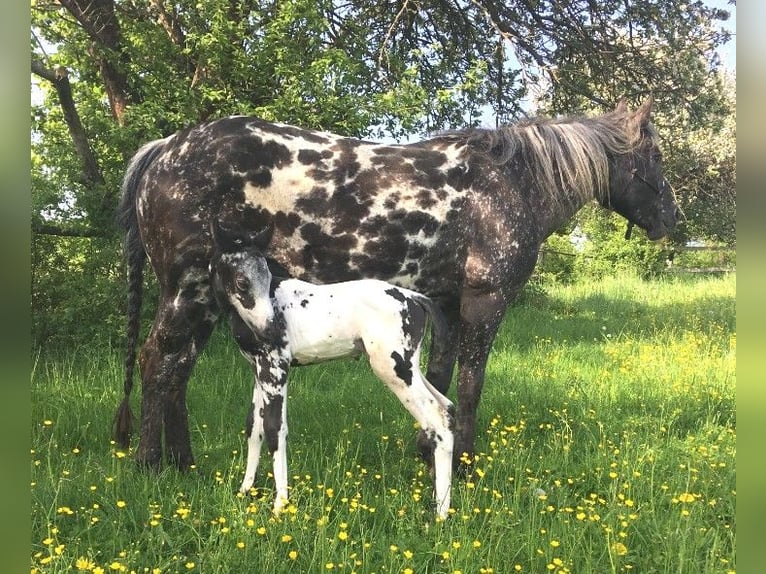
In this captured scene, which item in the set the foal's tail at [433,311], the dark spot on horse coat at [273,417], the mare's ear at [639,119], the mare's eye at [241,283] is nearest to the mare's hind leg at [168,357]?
the mare's eye at [241,283]

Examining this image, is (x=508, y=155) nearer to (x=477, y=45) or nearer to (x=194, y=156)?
(x=194, y=156)

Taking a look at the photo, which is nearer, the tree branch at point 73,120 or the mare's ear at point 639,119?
the mare's ear at point 639,119

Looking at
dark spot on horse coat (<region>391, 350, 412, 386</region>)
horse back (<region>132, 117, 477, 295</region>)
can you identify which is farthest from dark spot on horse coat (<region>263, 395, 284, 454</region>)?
horse back (<region>132, 117, 477, 295</region>)

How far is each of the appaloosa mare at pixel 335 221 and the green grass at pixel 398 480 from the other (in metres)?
0.50

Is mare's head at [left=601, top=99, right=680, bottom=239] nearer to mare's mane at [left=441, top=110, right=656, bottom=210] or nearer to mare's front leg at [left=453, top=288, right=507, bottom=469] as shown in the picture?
mare's mane at [left=441, top=110, right=656, bottom=210]

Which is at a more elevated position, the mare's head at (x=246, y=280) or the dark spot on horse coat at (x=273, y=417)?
the mare's head at (x=246, y=280)

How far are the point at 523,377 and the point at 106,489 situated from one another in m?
4.22

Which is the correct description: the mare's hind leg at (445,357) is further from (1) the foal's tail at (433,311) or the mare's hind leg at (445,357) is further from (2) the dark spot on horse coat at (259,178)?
(2) the dark spot on horse coat at (259,178)

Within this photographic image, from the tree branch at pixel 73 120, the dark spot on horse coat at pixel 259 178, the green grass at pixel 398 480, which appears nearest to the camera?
the green grass at pixel 398 480

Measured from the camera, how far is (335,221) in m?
3.54

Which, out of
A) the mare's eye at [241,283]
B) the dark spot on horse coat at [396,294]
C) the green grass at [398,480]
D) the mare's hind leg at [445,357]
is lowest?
the green grass at [398,480]

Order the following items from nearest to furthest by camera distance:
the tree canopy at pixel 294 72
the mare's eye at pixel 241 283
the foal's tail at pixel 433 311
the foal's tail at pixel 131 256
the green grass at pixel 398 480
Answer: the green grass at pixel 398 480 < the mare's eye at pixel 241 283 < the foal's tail at pixel 433 311 < the foal's tail at pixel 131 256 < the tree canopy at pixel 294 72

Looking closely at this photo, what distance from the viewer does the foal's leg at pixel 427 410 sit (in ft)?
10.2

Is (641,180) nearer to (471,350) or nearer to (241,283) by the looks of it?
(471,350)
